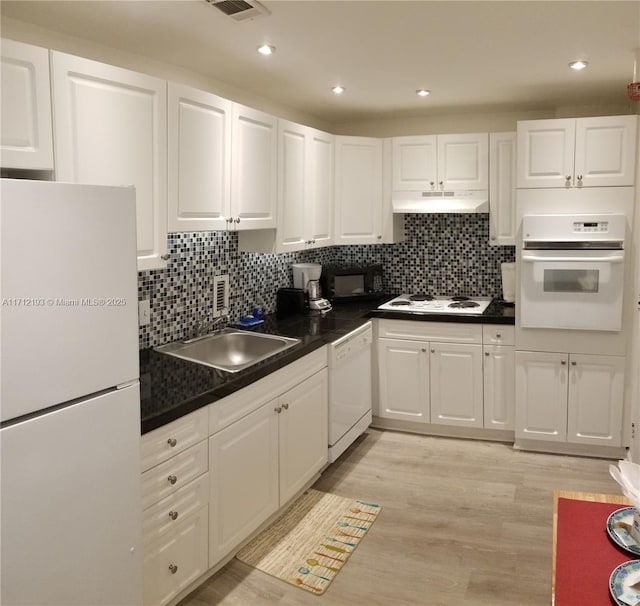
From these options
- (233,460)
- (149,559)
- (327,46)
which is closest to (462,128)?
(327,46)

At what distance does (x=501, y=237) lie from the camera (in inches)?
169

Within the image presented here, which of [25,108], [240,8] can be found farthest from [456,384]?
[25,108]

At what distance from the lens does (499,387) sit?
4.12m

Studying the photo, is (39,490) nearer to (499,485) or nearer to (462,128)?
(499,485)

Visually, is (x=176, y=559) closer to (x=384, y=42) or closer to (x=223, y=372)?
(x=223, y=372)

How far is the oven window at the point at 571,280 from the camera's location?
147 inches

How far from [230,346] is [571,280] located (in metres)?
2.21

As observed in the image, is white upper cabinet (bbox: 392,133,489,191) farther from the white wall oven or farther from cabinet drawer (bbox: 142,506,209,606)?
cabinet drawer (bbox: 142,506,209,606)

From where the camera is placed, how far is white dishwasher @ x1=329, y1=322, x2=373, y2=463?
3.64 meters

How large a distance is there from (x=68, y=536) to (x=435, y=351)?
3.01 meters

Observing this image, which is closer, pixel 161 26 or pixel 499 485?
pixel 161 26

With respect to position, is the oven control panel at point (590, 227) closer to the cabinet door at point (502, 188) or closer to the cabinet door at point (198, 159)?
the cabinet door at point (502, 188)

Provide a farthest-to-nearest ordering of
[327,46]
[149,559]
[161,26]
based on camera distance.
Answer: [327,46]
[161,26]
[149,559]

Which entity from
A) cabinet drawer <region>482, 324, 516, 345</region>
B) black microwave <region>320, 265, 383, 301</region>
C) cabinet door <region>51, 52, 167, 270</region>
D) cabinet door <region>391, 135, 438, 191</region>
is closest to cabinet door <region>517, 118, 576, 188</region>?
cabinet door <region>391, 135, 438, 191</region>
